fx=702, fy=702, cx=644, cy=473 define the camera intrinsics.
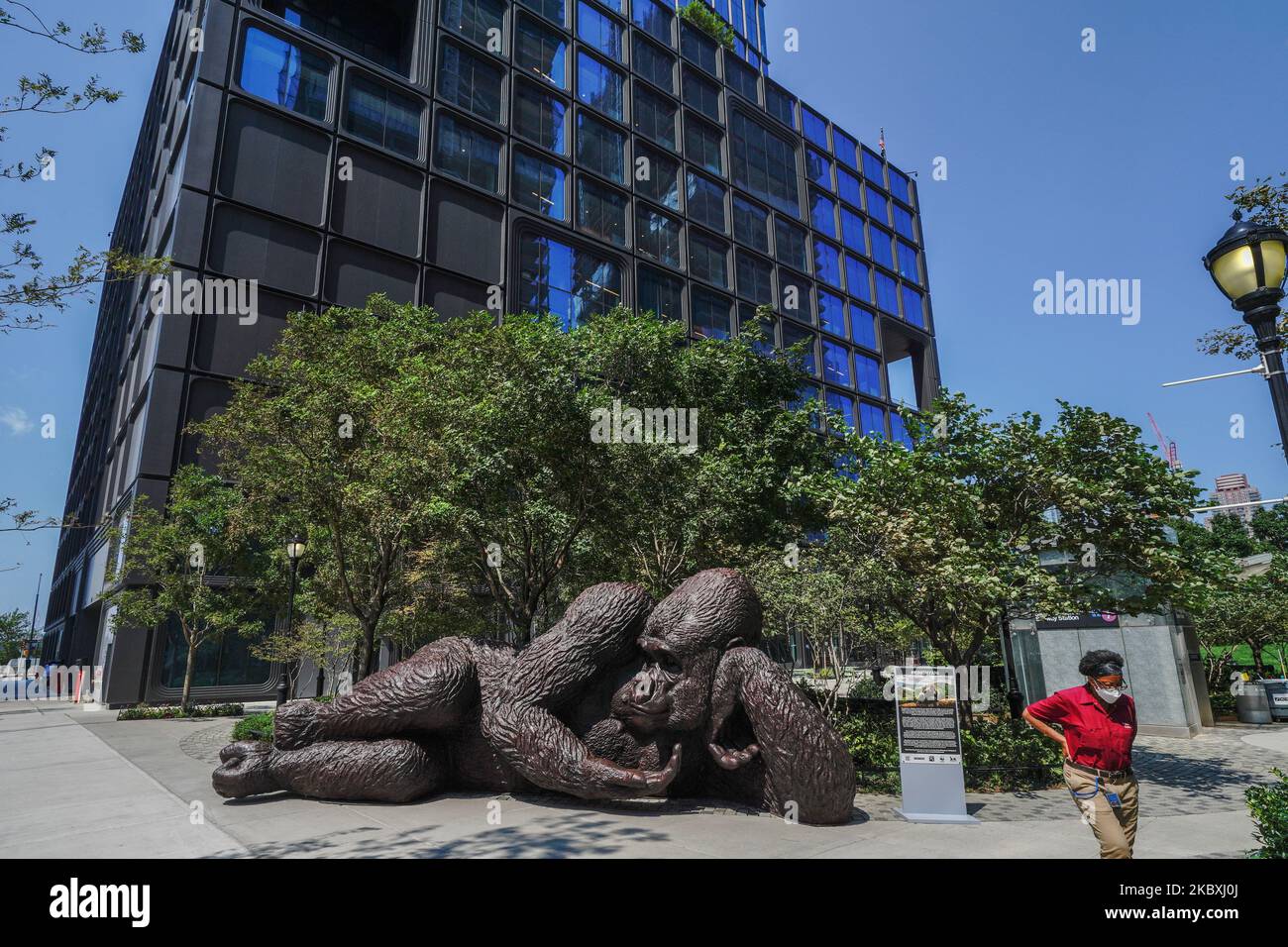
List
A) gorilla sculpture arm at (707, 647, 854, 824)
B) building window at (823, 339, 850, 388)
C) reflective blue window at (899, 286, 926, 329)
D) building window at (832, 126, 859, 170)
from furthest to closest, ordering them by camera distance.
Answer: reflective blue window at (899, 286, 926, 329) < building window at (832, 126, 859, 170) < building window at (823, 339, 850, 388) < gorilla sculpture arm at (707, 647, 854, 824)

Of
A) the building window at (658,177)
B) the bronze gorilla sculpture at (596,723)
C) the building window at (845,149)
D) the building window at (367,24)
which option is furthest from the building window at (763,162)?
the bronze gorilla sculpture at (596,723)

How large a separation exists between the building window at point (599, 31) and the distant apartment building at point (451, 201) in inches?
5.6

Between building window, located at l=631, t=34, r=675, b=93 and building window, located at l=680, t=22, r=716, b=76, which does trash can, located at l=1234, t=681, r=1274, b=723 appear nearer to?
building window, located at l=631, t=34, r=675, b=93

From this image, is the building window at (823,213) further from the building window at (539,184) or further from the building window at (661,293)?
the building window at (539,184)

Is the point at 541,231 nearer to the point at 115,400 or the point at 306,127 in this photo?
the point at 306,127

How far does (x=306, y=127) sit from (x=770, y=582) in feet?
87.4

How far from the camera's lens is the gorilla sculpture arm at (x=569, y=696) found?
6.55 m

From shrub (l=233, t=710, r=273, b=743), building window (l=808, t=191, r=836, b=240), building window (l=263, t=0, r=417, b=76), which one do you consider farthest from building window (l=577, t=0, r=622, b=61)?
shrub (l=233, t=710, r=273, b=743)

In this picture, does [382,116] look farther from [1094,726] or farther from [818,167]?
[1094,726]

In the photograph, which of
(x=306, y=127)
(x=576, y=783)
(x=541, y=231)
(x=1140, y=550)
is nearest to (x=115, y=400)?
(x=306, y=127)

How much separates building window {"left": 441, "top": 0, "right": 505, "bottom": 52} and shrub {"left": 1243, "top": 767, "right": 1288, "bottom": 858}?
127 ft

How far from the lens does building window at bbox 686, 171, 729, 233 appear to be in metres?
41.8

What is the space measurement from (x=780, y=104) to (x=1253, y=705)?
46.3 meters
